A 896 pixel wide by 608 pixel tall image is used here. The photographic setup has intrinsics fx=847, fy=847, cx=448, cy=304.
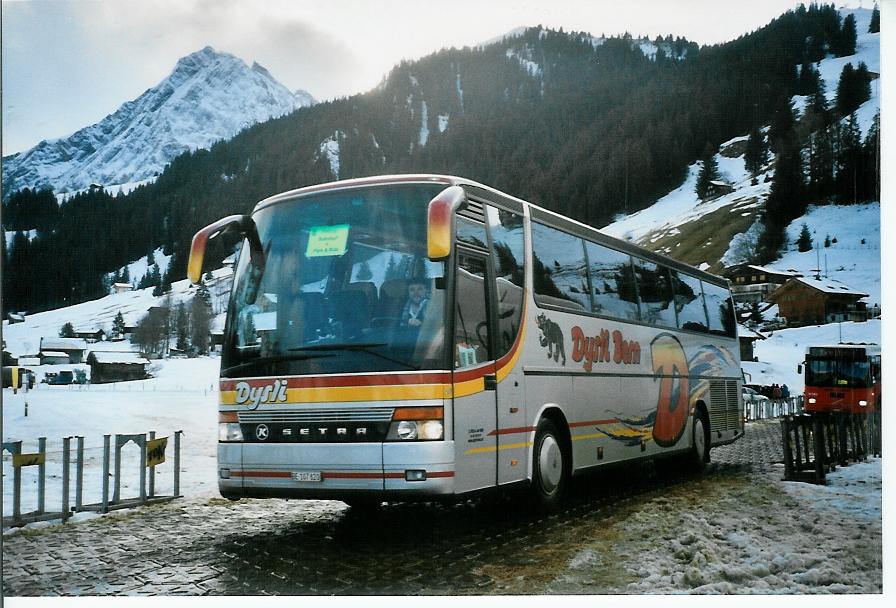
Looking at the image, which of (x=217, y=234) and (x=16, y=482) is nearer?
(x=217, y=234)

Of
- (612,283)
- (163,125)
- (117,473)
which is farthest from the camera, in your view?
(612,283)

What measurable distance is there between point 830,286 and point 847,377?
3.69 ft

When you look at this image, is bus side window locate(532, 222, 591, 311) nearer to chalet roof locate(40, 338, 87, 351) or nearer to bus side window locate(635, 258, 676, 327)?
bus side window locate(635, 258, 676, 327)

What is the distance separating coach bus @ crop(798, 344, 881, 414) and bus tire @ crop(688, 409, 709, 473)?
2291 mm

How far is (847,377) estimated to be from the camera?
857cm

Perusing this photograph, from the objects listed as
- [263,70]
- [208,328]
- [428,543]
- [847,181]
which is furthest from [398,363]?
[847,181]

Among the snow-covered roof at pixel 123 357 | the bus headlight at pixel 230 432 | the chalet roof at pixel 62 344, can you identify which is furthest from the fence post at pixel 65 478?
the bus headlight at pixel 230 432

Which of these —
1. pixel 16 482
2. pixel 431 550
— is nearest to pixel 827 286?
pixel 431 550

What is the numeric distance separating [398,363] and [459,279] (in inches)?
34.2

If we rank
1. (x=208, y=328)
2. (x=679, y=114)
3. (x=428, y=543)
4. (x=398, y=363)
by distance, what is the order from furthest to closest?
(x=679, y=114), (x=208, y=328), (x=428, y=543), (x=398, y=363)

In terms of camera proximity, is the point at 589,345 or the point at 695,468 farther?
the point at 695,468

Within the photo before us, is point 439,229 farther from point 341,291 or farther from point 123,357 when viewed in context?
point 123,357
